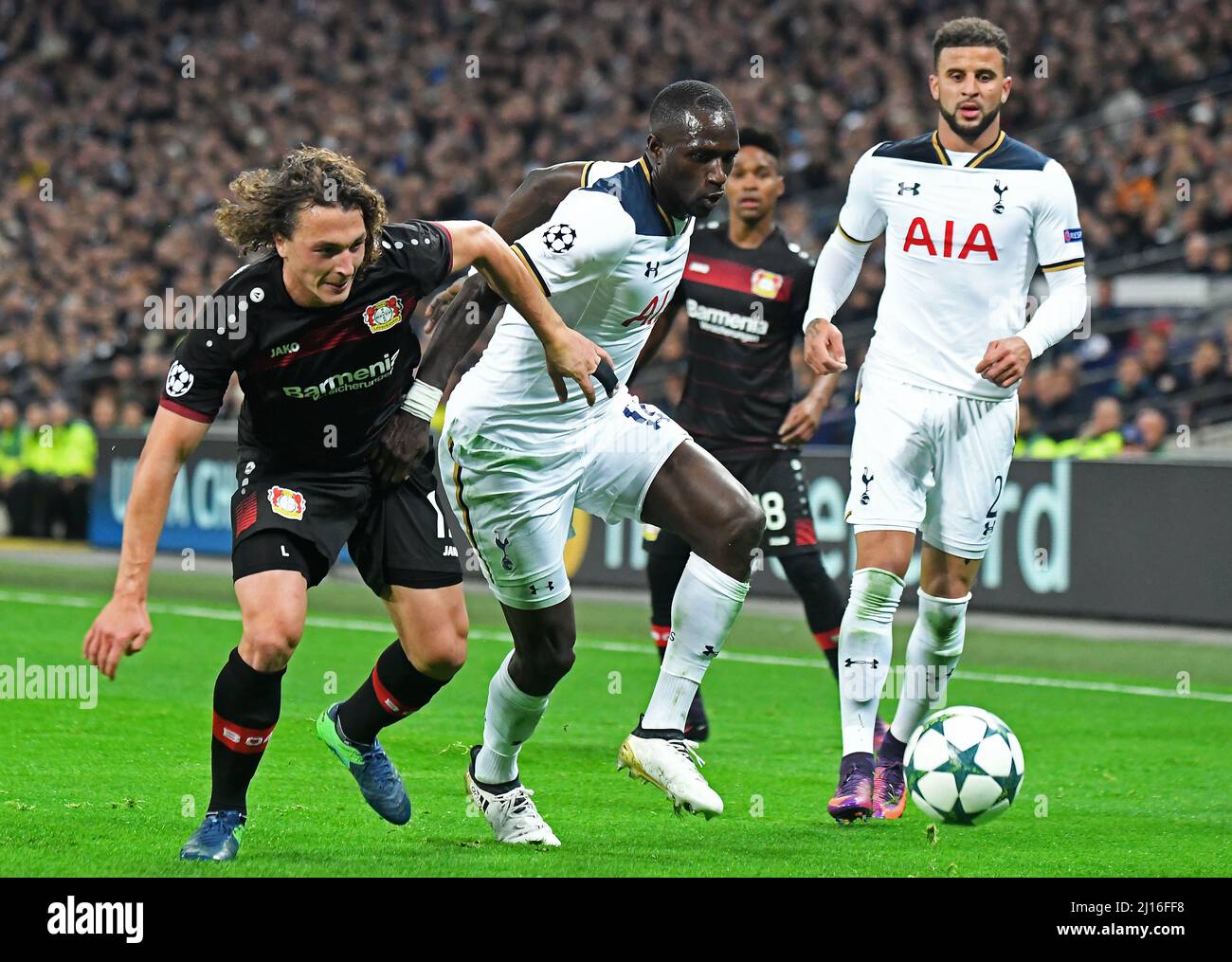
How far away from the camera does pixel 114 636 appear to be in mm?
4480

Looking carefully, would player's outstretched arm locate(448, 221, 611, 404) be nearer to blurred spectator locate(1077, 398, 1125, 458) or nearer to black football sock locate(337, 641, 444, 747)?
black football sock locate(337, 641, 444, 747)

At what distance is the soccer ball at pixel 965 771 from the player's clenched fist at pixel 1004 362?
1.19m

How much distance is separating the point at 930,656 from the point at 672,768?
53.7 inches

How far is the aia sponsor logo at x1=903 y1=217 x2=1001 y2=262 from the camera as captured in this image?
6.38 m

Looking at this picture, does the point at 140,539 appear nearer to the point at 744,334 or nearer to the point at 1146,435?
the point at 744,334

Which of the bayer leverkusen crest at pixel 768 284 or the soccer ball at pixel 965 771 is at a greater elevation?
the bayer leverkusen crest at pixel 768 284

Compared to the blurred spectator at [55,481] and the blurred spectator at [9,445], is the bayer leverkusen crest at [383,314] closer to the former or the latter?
the blurred spectator at [55,481]

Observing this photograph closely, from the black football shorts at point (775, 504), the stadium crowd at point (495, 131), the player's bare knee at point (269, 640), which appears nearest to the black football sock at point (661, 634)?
the black football shorts at point (775, 504)

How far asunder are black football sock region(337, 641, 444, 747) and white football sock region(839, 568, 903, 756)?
1525 millimetres

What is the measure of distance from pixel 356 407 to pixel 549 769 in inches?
96.1

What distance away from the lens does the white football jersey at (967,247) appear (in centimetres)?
638

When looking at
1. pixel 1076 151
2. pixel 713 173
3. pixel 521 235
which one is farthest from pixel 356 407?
pixel 1076 151
